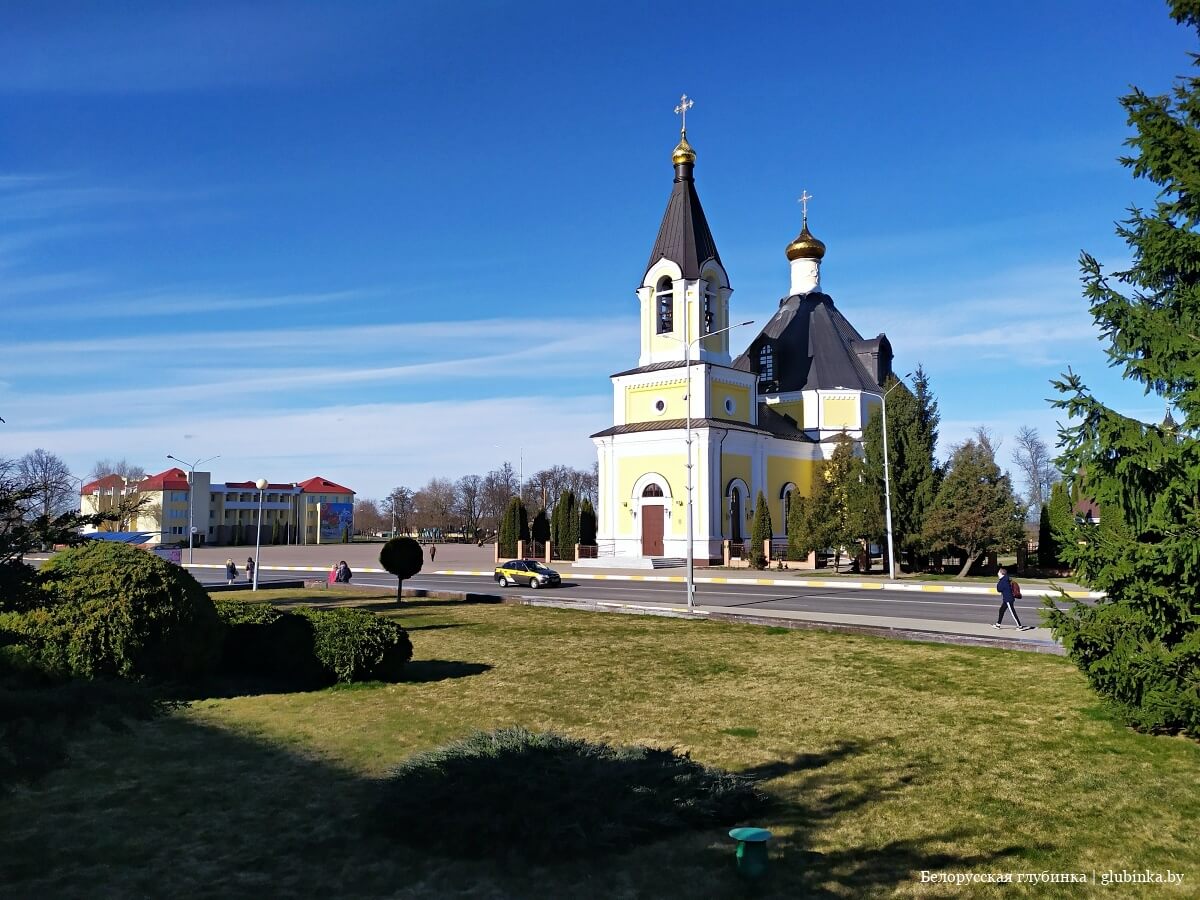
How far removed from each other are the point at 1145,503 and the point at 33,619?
40.8 feet

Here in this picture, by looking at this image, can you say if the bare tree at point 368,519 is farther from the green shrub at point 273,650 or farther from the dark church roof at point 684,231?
the green shrub at point 273,650

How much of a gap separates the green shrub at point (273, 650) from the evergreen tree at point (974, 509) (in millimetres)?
28211

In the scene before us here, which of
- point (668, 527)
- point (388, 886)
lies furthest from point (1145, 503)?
point (668, 527)

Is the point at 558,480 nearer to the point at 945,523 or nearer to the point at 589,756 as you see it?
the point at 945,523

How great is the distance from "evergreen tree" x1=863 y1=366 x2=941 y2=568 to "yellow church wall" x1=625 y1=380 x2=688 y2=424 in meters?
10.0

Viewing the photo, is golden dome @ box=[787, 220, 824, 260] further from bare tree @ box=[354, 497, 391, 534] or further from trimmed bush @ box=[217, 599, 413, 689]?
bare tree @ box=[354, 497, 391, 534]

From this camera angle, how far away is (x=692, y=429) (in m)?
40.7

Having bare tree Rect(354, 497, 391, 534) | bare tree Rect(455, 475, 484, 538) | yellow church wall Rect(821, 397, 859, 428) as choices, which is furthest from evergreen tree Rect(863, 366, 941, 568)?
bare tree Rect(354, 497, 391, 534)

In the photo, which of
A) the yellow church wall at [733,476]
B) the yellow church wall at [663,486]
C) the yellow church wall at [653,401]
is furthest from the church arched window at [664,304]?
A: the yellow church wall at [733,476]

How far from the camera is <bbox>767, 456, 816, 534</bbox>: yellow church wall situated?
1837 inches

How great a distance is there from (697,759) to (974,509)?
28.7 m

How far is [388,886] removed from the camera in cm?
562

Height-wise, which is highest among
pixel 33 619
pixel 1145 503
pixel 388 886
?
pixel 1145 503

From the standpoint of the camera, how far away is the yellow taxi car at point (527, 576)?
3225 cm
